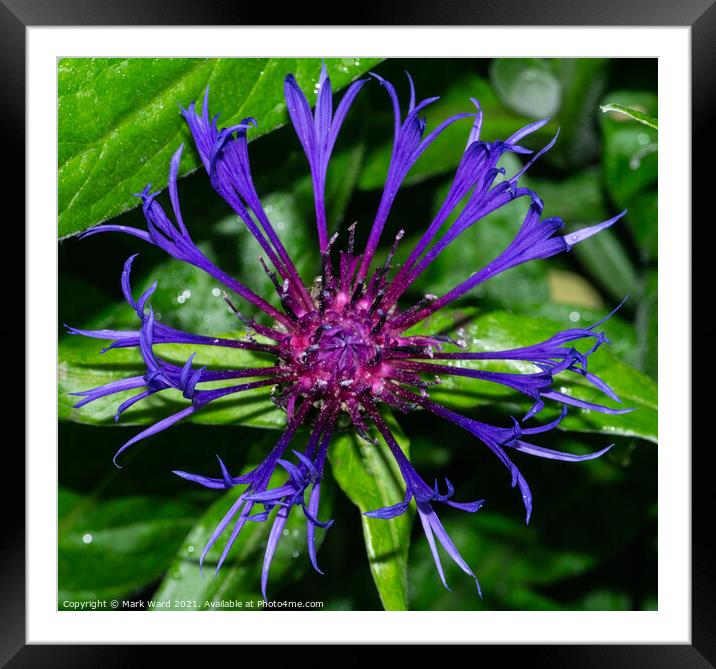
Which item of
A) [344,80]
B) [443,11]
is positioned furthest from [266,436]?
[443,11]

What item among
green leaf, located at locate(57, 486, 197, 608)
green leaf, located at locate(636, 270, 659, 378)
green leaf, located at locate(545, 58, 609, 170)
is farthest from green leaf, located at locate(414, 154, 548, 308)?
green leaf, located at locate(57, 486, 197, 608)

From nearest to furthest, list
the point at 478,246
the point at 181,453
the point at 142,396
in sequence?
1. the point at 142,396
2. the point at 181,453
3. the point at 478,246

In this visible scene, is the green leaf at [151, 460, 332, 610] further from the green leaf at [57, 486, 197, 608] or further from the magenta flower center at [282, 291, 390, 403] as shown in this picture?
the green leaf at [57, 486, 197, 608]

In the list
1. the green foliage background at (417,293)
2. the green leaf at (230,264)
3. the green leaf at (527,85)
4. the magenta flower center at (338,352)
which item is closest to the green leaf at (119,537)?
the green foliage background at (417,293)

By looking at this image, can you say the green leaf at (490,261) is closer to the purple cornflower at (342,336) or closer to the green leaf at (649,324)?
the green leaf at (649,324)

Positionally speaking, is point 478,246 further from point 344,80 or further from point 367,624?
point 367,624

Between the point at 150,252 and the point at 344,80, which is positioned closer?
the point at 344,80
